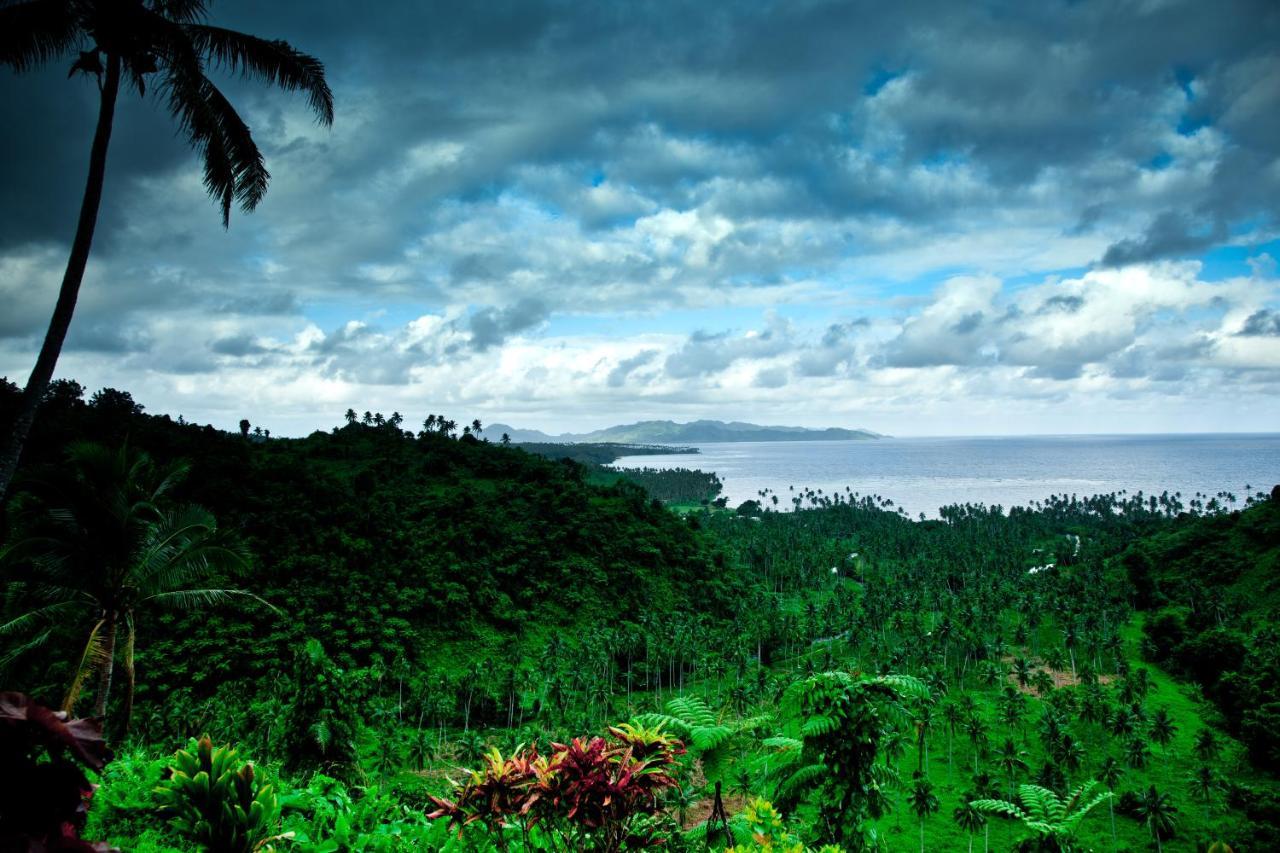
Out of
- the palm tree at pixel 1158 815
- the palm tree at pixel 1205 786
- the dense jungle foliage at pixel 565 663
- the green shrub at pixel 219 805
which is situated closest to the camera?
the green shrub at pixel 219 805

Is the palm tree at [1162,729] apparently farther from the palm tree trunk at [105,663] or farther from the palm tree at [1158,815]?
the palm tree trunk at [105,663]

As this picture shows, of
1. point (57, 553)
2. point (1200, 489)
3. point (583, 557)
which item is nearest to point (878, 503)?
point (1200, 489)

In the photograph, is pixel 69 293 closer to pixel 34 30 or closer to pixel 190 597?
pixel 34 30

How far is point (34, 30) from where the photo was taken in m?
7.11

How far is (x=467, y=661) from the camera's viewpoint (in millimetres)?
48656

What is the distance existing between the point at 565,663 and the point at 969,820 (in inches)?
1063

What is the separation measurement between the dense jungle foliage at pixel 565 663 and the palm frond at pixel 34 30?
511cm

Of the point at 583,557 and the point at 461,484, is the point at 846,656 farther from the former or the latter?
the point at 461,484

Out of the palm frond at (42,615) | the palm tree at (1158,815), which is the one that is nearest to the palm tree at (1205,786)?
the palm tree at (1158,815)

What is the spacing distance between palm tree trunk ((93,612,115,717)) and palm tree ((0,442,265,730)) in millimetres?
14

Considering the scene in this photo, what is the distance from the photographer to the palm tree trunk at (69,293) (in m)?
7.28

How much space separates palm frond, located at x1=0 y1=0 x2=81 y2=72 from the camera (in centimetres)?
691

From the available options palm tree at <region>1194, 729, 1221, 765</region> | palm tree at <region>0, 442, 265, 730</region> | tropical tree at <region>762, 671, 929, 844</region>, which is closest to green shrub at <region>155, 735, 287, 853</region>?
tropical tree at <region>762, 671, 929, 844</region>

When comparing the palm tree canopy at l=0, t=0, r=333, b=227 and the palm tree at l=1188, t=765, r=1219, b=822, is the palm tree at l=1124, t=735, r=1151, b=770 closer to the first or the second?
the palm tree at l=1188, t=765, r=1219, b=822
